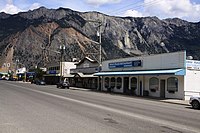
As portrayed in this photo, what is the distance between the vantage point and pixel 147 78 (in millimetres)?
36969

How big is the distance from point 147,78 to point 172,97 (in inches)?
210

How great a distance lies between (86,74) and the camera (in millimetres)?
61000

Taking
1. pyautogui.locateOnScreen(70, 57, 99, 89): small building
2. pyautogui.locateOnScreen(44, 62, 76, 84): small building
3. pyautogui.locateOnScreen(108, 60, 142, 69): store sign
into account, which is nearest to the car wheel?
pyautogui.locateOnScreen(108, 60, 142, 69): store sign

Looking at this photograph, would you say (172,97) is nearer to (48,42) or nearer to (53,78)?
(53,78)

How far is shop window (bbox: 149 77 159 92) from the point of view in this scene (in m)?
35.1

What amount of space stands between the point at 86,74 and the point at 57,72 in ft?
71.4

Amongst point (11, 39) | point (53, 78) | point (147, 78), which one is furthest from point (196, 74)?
point (11, 39)

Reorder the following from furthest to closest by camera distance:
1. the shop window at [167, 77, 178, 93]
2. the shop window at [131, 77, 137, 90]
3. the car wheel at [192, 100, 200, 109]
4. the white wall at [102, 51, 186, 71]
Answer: the shop window at [131, 77, 137, 90] → the shop window at [167, 77, 178, 93] → the white wall at [102, 51, 186, 71] → the car wheel at [192, 100, 200, 109]

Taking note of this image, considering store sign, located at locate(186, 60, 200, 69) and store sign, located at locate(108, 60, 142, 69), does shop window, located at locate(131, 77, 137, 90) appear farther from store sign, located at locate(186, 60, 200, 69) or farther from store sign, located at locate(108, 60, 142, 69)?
store sign, located at locate(186, 60, 200, 69)

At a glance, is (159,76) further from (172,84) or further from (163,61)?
(172,84)

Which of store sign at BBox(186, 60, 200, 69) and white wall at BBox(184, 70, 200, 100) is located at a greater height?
store sign at BBox(186, 60, 200, 69)

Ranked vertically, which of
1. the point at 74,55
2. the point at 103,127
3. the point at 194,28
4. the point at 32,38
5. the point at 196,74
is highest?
the point at 194,28

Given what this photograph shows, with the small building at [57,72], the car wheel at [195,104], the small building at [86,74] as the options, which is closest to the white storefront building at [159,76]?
the car wheel at [195,104]

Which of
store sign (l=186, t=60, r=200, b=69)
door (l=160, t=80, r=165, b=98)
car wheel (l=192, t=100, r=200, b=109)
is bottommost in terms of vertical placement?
car wheel (l=192, t=100, r=200, b=109)
